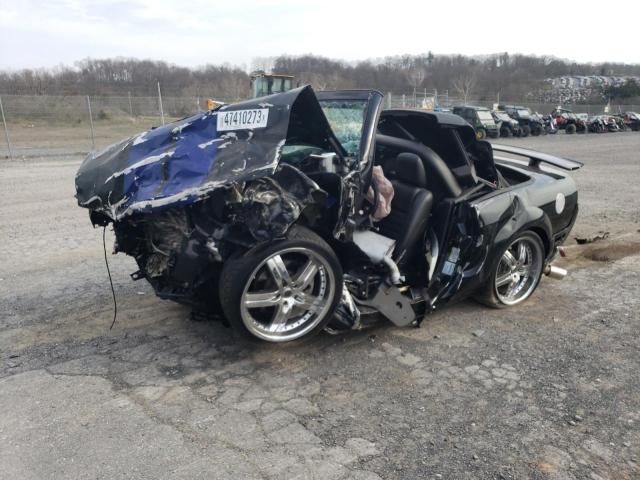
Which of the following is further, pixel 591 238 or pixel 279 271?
pixel 591 238

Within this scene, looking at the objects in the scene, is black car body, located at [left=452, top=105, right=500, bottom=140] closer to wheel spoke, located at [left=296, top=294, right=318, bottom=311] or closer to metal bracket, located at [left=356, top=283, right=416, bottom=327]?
metal bracket, located at [left=356, top=283, right=416, bottom=327]

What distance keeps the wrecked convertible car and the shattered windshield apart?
0.01m

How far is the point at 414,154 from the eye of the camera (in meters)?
4.16

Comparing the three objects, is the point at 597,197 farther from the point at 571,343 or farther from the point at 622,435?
the point at 622,435

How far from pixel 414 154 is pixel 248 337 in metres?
1.92

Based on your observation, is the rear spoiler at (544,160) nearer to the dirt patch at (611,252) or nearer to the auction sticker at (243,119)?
the dirt patch at (611,252)

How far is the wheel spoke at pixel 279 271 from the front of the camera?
329cm

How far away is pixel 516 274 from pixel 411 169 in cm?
145

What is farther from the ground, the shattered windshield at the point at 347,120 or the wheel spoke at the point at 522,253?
the shattered windshield at the point at 347,120

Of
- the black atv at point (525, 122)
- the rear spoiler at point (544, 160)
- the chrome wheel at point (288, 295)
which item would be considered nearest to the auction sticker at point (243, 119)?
the chrome wheel at point (288, 295)

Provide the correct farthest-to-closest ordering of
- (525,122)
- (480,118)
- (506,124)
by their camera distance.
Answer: (525,122)
(506,124)
(480,118)

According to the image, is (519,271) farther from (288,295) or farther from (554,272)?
(288,295)

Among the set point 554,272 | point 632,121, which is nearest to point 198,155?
point 554,272

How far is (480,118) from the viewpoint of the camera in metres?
27.0
